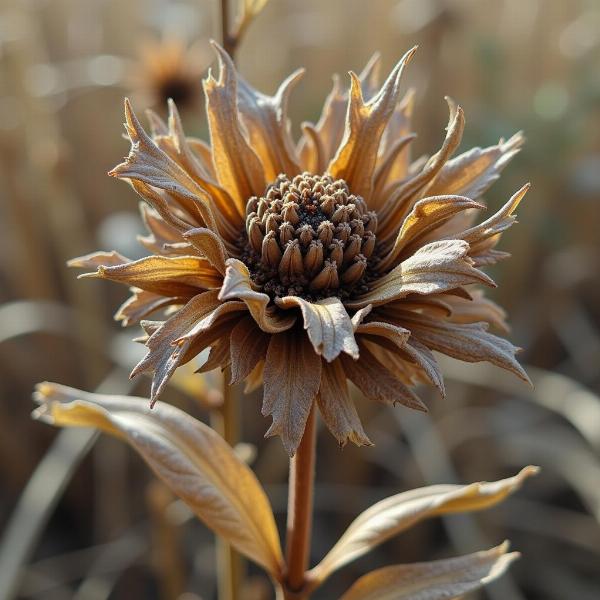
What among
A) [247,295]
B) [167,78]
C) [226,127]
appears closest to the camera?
[247,295]

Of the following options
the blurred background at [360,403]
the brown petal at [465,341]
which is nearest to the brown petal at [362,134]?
the brown petal at [465,341]

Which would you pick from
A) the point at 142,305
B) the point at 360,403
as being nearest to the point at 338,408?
the point at 142,305

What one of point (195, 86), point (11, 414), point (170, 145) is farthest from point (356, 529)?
point (11, 414)

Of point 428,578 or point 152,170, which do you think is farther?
point 428,578

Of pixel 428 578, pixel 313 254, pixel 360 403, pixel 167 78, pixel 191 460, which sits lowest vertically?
pixel 360 403

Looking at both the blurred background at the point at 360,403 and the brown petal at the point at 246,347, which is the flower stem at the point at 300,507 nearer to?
the brown petal at the point at 246,347

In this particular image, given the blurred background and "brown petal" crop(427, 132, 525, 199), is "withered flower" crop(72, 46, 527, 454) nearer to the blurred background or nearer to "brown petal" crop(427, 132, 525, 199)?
"brown petal" crop(427, 132, 525, 199)

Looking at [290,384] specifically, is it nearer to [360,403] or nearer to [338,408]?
[338,408]
